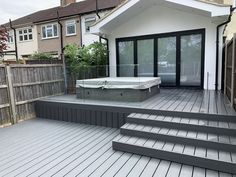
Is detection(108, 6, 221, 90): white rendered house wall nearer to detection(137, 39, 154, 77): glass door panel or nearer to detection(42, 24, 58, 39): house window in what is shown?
detection(137, 39, 154, 77): glass door panel

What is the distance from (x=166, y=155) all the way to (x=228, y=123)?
142cm

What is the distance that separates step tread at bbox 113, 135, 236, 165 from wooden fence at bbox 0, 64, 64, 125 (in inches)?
146

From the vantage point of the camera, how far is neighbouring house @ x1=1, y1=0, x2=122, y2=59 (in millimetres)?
14023

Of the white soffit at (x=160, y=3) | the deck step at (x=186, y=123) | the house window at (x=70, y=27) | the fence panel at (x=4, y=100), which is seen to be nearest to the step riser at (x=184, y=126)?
the deck step at (x=186, y=123)

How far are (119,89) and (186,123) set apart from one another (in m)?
2.27

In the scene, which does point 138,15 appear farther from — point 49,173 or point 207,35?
point 49,173

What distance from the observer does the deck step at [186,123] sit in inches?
138

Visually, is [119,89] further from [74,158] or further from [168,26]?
[168,26]

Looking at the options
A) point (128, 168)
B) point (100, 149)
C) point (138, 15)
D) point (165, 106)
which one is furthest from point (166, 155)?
point (138, 15)

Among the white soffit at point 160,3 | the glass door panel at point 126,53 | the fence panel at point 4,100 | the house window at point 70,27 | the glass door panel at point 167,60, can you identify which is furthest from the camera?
the house window at point 70,27

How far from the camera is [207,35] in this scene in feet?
22.1

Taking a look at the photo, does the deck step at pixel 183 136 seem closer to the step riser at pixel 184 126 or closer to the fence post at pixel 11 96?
the step riser at pixel 184 126

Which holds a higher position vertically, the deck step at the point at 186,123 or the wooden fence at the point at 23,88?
the wooden fence at the point at 23,88

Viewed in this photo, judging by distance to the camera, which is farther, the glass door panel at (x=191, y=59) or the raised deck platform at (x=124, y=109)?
the glass door panel at (x=191, y=59)
